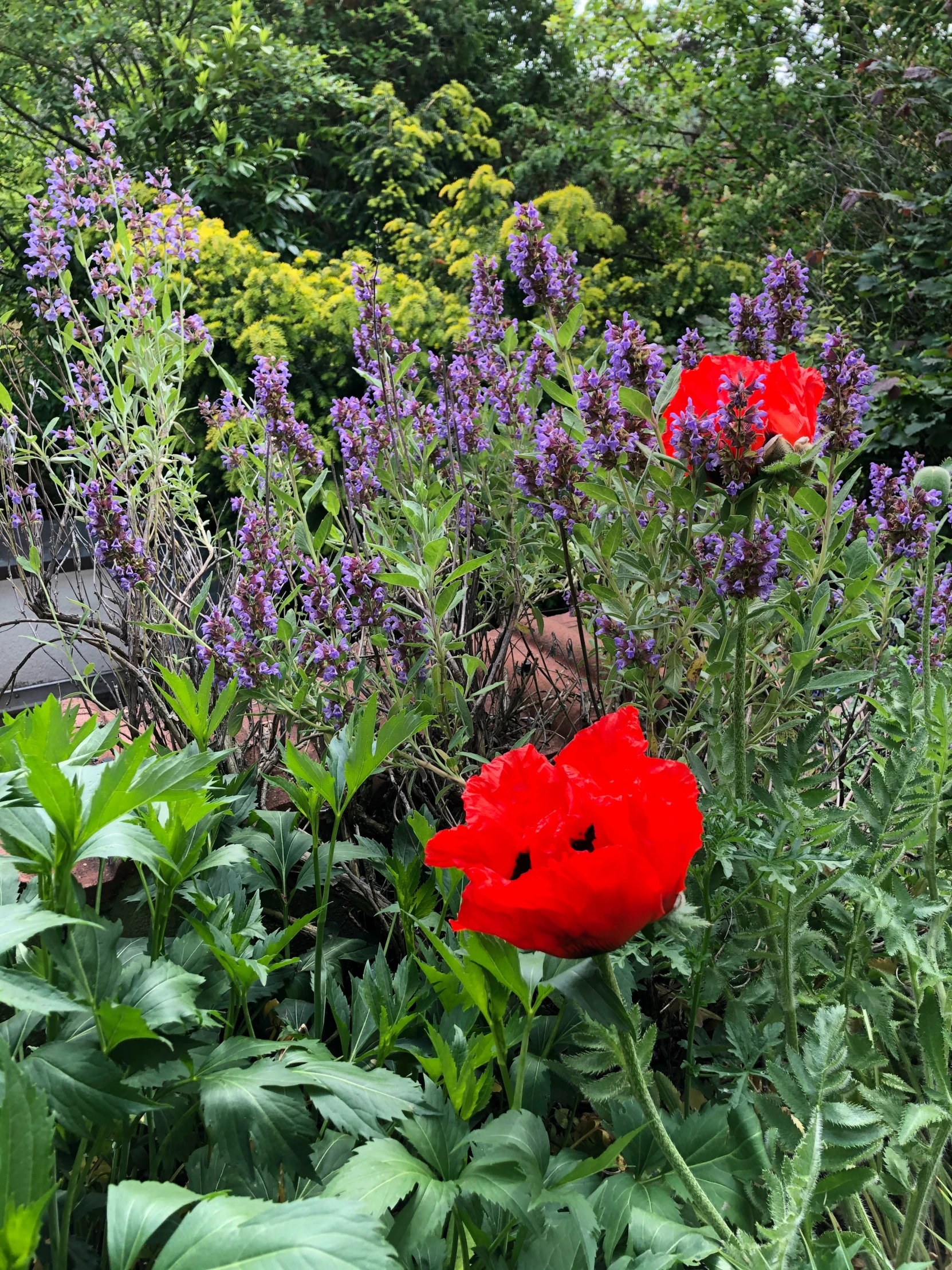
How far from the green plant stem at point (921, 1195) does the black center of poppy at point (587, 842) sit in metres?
0.42

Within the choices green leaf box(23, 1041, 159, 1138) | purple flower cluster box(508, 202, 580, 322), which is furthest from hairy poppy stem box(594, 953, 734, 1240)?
purple flower cluster box(508, 202, 580, 322)

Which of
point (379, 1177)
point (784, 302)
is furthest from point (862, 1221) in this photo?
point (784, 302)

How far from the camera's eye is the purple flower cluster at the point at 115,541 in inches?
67.4

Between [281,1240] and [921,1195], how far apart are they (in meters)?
0.63

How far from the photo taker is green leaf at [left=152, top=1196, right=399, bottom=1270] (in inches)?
20.6

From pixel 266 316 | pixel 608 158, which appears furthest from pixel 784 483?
pixel 608 158

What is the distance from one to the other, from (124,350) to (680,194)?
5.61m

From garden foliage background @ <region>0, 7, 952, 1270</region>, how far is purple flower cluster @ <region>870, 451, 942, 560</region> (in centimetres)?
1

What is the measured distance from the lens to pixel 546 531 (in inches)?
67.0

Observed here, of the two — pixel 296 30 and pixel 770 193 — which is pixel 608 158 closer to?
pixel 770 193

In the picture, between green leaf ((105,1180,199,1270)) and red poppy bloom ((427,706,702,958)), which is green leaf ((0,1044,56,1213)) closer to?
green leaf ((105,1180,199,1270))

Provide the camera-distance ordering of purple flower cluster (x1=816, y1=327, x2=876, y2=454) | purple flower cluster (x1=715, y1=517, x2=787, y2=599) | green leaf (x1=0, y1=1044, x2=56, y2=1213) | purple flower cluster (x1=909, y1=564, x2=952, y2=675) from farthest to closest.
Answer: purple flower cluster (x1=909, y1=564, x2=952, y2=675)
purple flower cluster (x1=816, y1=327, x2=876, y2=454)
purple flower cluster (x1=715, y1=517, x2=787, y2=599)
green leaf (x1=0, y1=1044, x2=56, y2=1213)

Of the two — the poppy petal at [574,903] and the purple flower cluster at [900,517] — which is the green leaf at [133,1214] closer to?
the poppy petal at [574,903]

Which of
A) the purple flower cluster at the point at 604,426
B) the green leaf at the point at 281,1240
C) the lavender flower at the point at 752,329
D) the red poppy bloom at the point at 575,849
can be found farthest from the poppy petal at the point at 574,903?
the lavender flower at the point at 752,329
